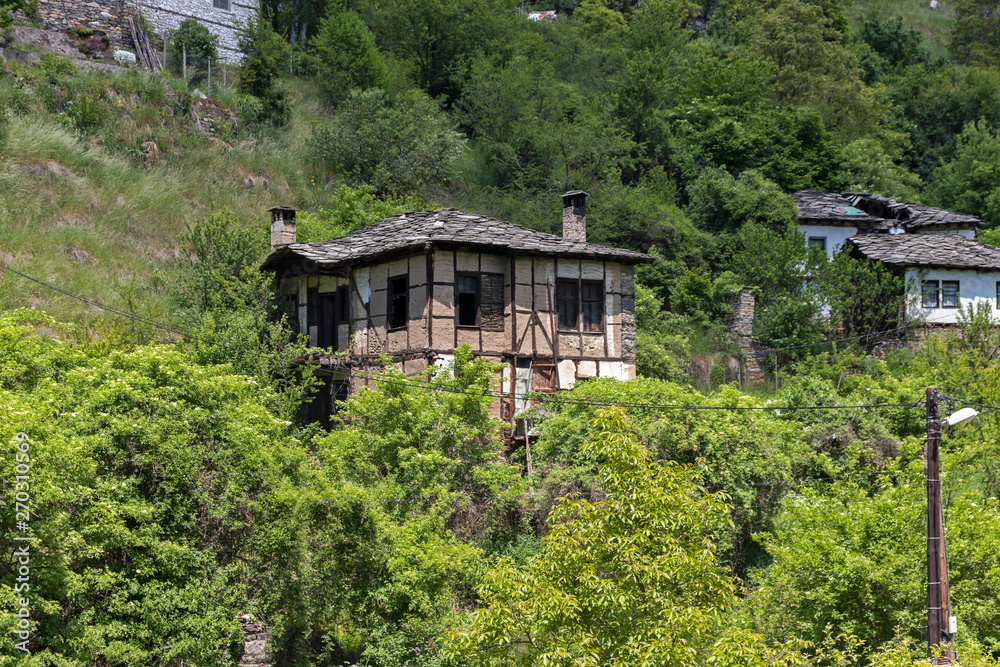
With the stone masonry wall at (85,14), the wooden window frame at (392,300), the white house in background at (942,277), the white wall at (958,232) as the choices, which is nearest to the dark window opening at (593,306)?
the wooden window frame at (392,300)

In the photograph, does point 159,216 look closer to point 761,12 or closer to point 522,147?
point 522,147

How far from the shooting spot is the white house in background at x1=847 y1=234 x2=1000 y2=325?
121 feet

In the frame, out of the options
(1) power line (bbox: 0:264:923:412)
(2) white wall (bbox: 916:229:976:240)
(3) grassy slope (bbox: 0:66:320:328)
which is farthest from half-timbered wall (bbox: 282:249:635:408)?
(2) white wall (bbox: 916:229:976:240)

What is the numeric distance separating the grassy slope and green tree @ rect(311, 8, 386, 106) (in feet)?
17.2

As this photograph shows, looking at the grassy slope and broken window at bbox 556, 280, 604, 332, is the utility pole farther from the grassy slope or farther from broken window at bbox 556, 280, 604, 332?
the grassy slope

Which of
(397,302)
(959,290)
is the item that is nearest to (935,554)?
(397,302)

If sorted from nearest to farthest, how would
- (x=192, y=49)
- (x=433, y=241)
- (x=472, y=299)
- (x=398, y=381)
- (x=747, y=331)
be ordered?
(x=398, y=381) → (x=433, y=241) → (x=472, y=299) → (x=747, y=331) → (x=192, y=49)

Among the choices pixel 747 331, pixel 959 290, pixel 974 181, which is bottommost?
pixel 747 331

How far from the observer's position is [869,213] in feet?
141

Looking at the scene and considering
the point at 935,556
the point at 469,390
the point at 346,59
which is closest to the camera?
the point at 935,556

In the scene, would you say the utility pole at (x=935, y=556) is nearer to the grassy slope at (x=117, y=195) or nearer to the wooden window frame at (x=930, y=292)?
the grassy slope at (x=117, y=195)

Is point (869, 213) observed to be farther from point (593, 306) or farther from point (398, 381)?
point (398, 381)

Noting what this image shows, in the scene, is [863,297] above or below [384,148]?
below

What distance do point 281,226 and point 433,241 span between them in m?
6.64
